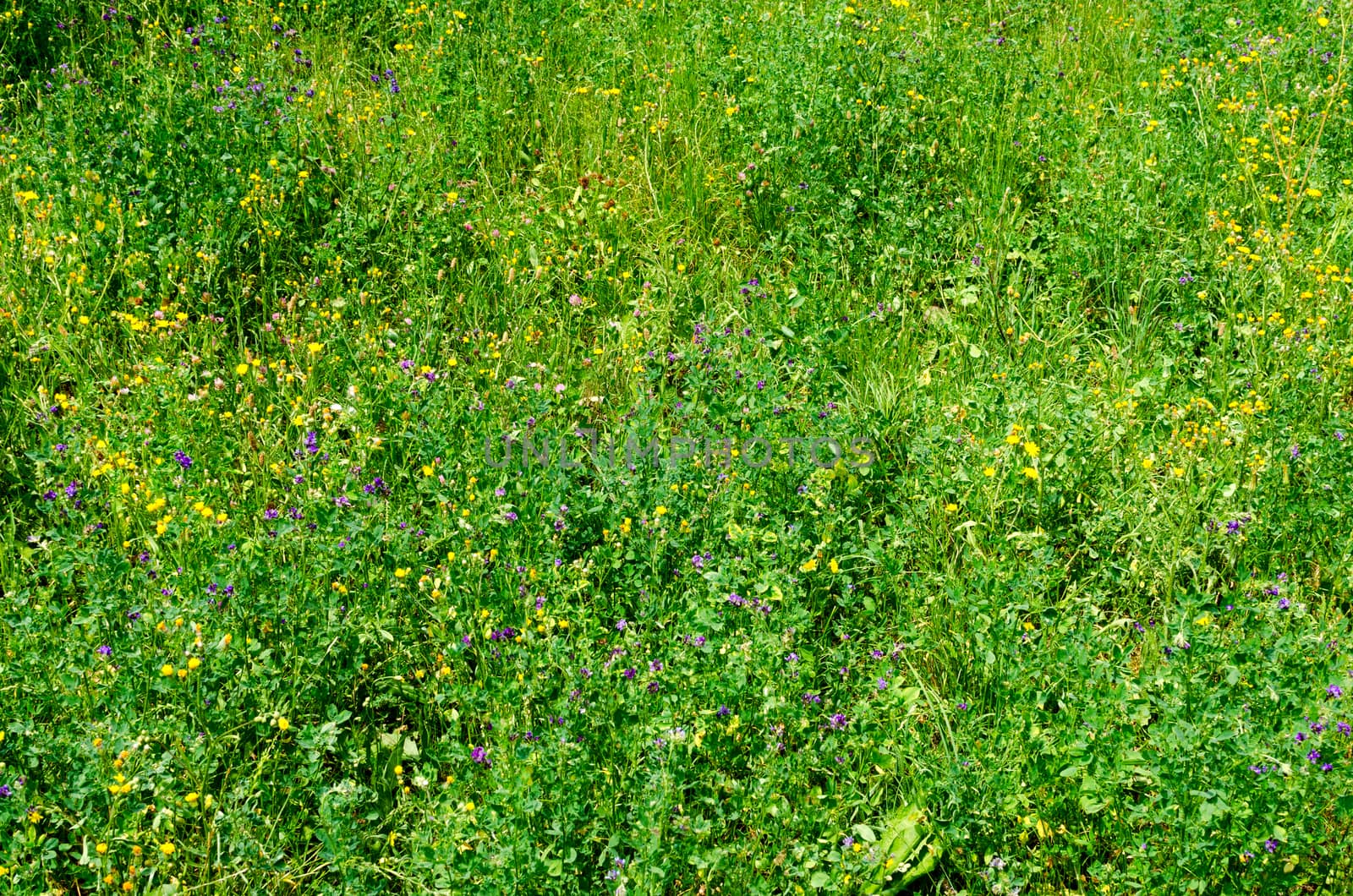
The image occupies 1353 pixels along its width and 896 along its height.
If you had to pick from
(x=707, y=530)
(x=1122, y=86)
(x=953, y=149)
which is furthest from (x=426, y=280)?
(x=1122, y=86)

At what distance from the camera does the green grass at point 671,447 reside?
2.93m

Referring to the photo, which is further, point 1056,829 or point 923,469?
point 923,469

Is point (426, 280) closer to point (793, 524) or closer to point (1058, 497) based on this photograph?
point (793, 524)

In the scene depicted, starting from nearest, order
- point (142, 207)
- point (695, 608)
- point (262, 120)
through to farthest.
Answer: point (695, 608), point (142, 207), point (262, 120)

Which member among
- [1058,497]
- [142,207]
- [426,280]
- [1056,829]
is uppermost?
[142,207]

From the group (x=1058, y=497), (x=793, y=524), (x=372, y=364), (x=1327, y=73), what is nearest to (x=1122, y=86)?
(x=1327, y=73)

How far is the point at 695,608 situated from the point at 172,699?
1443 millimetres

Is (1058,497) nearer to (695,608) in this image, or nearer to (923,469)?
(923,469)

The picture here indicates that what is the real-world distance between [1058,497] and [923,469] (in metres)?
0.45

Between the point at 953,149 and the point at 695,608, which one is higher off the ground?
the point at 953,149

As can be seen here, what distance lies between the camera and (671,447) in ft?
12.9

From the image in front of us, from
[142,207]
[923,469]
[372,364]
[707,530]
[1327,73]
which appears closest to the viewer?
[707,530]

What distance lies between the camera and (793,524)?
371 centimetres

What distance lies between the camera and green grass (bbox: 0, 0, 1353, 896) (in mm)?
2930
